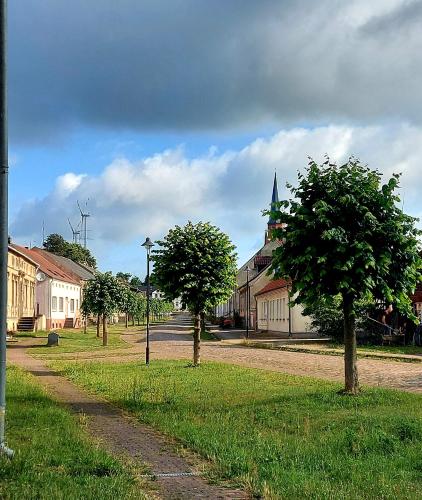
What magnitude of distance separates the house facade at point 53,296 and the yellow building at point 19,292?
1.52m

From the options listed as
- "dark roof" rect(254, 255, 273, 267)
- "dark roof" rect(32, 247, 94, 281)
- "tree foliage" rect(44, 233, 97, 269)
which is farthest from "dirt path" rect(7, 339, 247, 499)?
"tree foliage" rect(44, 233, 97, 269)

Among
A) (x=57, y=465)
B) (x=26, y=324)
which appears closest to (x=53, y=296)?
(x=26, y=324)

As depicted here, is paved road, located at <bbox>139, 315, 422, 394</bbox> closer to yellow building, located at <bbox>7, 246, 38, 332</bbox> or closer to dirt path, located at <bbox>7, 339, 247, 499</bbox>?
dirt path, located at <bbox>7, 339, 247, 499</bbox>

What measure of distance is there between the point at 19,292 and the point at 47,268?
14595 mm

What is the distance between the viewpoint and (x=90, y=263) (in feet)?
444

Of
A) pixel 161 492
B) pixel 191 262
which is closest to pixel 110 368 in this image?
pixel 191 262

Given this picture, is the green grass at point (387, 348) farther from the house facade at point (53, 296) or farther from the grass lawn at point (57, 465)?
the house facade at point (53, 296)

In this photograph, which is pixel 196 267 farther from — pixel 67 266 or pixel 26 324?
pixel 67 266

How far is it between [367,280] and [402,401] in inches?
98.6

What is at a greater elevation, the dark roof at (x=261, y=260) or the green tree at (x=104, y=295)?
the dark roof at (x=261, y=260)

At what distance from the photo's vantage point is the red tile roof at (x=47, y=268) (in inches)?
2712

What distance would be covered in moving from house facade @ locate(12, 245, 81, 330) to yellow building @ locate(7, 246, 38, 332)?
152 centimetres

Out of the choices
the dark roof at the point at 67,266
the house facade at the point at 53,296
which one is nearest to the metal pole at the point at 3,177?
the house facade at the point at 53,296

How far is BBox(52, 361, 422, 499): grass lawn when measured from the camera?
7.11 meters
